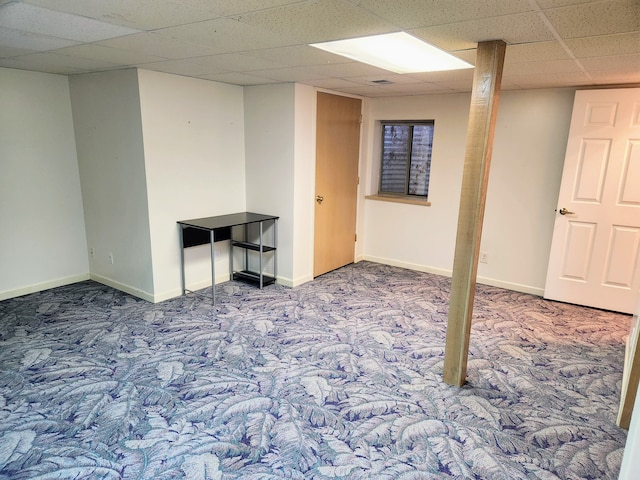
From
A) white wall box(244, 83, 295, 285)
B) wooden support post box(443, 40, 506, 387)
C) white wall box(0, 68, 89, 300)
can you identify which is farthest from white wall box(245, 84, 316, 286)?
wooden support post box(443, 40, 506, 387)

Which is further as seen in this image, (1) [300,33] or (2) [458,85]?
(2) [458,85]

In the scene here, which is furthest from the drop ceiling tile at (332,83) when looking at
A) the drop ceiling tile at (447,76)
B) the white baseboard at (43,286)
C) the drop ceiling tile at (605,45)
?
the white baseboard at (43,286)

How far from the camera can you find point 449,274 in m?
5.10

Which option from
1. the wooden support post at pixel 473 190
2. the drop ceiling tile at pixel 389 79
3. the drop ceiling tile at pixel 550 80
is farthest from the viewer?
the drop ceiling tile at pixel 389 79

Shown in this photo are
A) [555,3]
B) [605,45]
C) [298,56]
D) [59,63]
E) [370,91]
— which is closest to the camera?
[555,3]

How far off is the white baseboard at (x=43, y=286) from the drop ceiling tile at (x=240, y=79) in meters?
2.59

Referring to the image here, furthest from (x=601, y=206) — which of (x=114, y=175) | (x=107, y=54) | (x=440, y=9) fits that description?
(x=114, y=175)

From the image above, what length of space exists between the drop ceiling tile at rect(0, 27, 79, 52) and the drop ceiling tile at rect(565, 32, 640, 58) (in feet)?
10.3

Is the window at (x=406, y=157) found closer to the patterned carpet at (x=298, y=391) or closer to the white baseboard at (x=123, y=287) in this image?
the patterned carpet at (x=298, y=391)

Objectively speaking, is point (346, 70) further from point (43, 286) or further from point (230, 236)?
point (43, 286)

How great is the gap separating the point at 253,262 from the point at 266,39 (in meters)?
2.88

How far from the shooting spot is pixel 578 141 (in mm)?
3961

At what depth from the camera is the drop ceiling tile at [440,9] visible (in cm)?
178

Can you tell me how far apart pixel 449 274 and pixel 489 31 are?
3371mm
